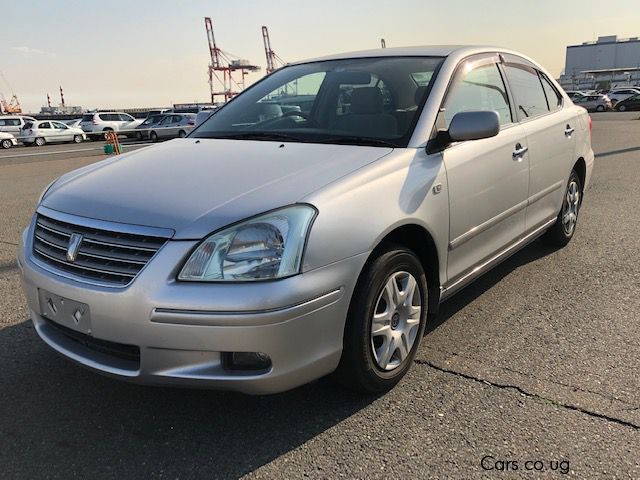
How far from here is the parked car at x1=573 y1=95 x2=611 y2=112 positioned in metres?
42.0

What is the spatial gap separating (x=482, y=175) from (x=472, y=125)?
0.45 metres

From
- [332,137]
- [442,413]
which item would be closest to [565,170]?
[332,137]

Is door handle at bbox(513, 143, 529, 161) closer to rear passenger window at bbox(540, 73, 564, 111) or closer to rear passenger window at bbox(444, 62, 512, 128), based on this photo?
rear passenger window at bbox(444, 62, 512, 128)

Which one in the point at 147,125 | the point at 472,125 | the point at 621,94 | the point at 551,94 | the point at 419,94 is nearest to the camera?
the point at 472,125

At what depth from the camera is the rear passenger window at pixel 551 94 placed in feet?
15.4

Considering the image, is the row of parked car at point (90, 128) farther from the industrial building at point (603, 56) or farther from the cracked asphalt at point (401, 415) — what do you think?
the industrial building at point (603, 56)

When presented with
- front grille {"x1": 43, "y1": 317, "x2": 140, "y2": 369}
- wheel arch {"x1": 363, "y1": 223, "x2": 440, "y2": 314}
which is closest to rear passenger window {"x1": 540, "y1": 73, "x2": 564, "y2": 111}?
wheel arch {"x1": 363, "y1": 223, "x2": 440, "y2": 314}

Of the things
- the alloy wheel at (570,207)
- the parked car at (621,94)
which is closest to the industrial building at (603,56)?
the parked car at (621,94)

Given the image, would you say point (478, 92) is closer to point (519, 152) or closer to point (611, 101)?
point (519, 152)

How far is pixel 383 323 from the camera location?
270cm

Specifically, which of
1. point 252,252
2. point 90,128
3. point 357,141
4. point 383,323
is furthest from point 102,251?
point 90,128

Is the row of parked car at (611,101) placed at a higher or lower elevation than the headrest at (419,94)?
lower

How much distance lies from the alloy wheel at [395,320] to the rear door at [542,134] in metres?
1.63

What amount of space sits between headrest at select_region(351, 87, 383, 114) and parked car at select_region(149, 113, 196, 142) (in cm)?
2786
